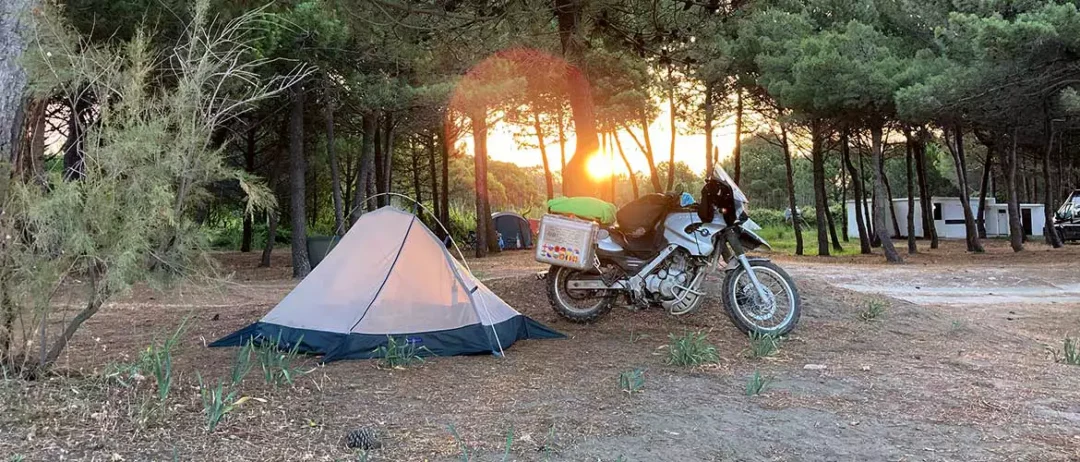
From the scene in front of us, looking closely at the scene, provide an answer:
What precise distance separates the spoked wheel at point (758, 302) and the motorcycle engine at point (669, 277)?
335 mm

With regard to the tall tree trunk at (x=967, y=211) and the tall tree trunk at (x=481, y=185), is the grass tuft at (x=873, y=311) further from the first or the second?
the tall tree trunk at (x=967, y=211)

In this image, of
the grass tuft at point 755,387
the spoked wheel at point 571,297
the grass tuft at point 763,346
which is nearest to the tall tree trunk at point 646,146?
the spoked wheel at point 571,297

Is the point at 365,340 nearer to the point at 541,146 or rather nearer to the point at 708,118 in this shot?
the point at 708,118

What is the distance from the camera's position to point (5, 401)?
10.0 feet

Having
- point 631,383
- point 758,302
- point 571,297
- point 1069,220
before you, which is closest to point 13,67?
point 631,383

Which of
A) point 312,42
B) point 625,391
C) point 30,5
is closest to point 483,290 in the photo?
point 625,391

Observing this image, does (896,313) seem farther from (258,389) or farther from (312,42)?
(312,42)

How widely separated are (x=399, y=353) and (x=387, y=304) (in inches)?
21.0

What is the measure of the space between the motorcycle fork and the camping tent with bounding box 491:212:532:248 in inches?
732

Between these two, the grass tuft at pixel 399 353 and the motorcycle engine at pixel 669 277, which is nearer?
the grass tuft at pixel 399 353

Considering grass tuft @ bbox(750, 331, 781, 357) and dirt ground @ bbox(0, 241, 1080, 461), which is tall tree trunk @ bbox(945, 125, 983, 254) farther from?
grass tuft @ bbox(750, 331, 781, 357)

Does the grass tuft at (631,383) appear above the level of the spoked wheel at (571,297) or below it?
below

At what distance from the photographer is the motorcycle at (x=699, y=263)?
5.12 m

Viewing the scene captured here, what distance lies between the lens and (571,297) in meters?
5.91
